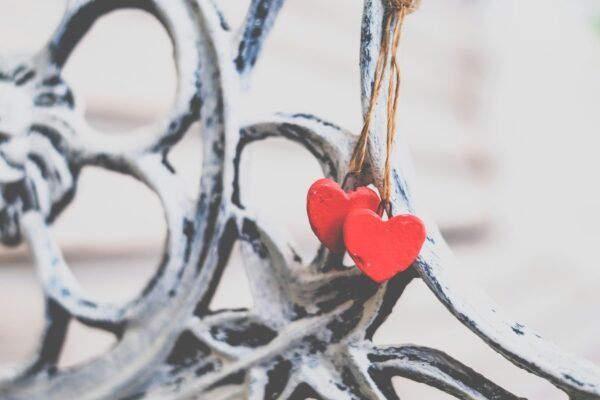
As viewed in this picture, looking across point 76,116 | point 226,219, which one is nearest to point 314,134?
point 226,219

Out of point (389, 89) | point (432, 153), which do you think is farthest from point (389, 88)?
point (432, 153)

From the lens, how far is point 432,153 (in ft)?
6.84

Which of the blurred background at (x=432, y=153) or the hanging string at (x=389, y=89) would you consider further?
the blurred background at (x=432, y=153)

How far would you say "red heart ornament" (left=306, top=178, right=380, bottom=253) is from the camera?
37 cm

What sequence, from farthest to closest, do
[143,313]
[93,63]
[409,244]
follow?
[93,63]
[143,313]
[409,244]

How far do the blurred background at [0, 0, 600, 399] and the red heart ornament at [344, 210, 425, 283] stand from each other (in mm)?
49

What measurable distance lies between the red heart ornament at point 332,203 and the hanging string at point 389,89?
0.4 inches

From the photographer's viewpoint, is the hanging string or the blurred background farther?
the blurred background

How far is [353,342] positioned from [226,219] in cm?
12

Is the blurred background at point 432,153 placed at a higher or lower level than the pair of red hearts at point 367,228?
higher

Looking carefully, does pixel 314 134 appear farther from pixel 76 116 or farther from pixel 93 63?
pixel 93 63

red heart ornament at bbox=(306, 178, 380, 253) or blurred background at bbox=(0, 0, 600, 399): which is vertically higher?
blurred background at bbox=(0, 0, 600, 399)

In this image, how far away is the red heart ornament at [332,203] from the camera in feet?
1.21

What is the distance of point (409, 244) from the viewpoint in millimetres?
351
